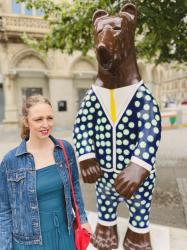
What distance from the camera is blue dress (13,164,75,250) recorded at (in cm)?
159

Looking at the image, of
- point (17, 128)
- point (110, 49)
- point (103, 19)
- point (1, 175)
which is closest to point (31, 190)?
point (1, 175)

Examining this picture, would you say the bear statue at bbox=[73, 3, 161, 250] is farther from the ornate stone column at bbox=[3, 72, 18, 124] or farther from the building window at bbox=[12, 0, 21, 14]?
the building window at bbox=[12, 0, 21, 14]

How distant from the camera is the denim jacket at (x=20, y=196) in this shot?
5.06 feet

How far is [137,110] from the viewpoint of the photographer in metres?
1.80

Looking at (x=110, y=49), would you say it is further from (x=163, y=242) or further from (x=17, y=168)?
(x=163, y=242)

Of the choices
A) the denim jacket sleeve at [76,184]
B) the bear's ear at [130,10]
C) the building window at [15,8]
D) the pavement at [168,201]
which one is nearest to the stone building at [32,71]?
the building window at [15,8]

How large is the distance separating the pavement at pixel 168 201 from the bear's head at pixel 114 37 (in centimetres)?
144

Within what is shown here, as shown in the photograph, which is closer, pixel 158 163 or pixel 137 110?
pixel 137 110

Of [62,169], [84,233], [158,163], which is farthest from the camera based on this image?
[158,163]

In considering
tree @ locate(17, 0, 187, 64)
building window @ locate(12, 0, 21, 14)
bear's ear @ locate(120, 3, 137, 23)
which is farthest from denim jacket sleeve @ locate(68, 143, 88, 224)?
building window @ locate(12, 0, 21, 14)

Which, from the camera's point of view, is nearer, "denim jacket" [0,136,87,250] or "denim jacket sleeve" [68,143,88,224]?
"denim jacket" [0,136,87,250]

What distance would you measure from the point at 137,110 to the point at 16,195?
922 mm

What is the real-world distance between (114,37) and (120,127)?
1.92ft

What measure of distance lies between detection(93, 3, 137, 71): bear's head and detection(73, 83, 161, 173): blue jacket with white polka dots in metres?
0.26
